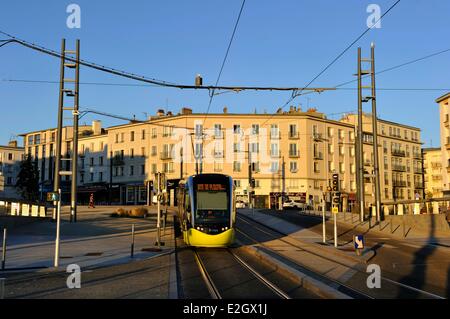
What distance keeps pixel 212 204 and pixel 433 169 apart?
10194cm

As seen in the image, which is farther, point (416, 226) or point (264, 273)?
point (416, 226)

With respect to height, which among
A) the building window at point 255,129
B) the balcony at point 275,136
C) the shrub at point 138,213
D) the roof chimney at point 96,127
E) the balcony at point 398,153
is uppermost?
the roof chimney at point 96,127

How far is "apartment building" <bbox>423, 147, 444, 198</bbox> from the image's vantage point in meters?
108

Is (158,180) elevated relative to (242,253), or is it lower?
elevated

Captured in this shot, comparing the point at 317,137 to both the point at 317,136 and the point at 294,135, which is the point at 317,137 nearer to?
the point at 317,136

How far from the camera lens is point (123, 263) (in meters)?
16.1

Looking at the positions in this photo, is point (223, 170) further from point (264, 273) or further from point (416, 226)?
point (264, 273)

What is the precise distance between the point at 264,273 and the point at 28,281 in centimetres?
648

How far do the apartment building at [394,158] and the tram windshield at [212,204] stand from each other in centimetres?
6294

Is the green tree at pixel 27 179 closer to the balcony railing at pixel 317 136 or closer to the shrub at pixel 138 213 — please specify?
the shrub at pixel 138 213

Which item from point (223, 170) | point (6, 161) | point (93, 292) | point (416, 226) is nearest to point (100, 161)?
point (223, 170)

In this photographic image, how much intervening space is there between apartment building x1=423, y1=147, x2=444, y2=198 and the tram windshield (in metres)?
98.9

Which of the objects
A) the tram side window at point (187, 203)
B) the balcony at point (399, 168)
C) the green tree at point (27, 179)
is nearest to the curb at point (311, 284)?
the tram side window at point (187, 203)

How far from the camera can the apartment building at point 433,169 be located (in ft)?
353
